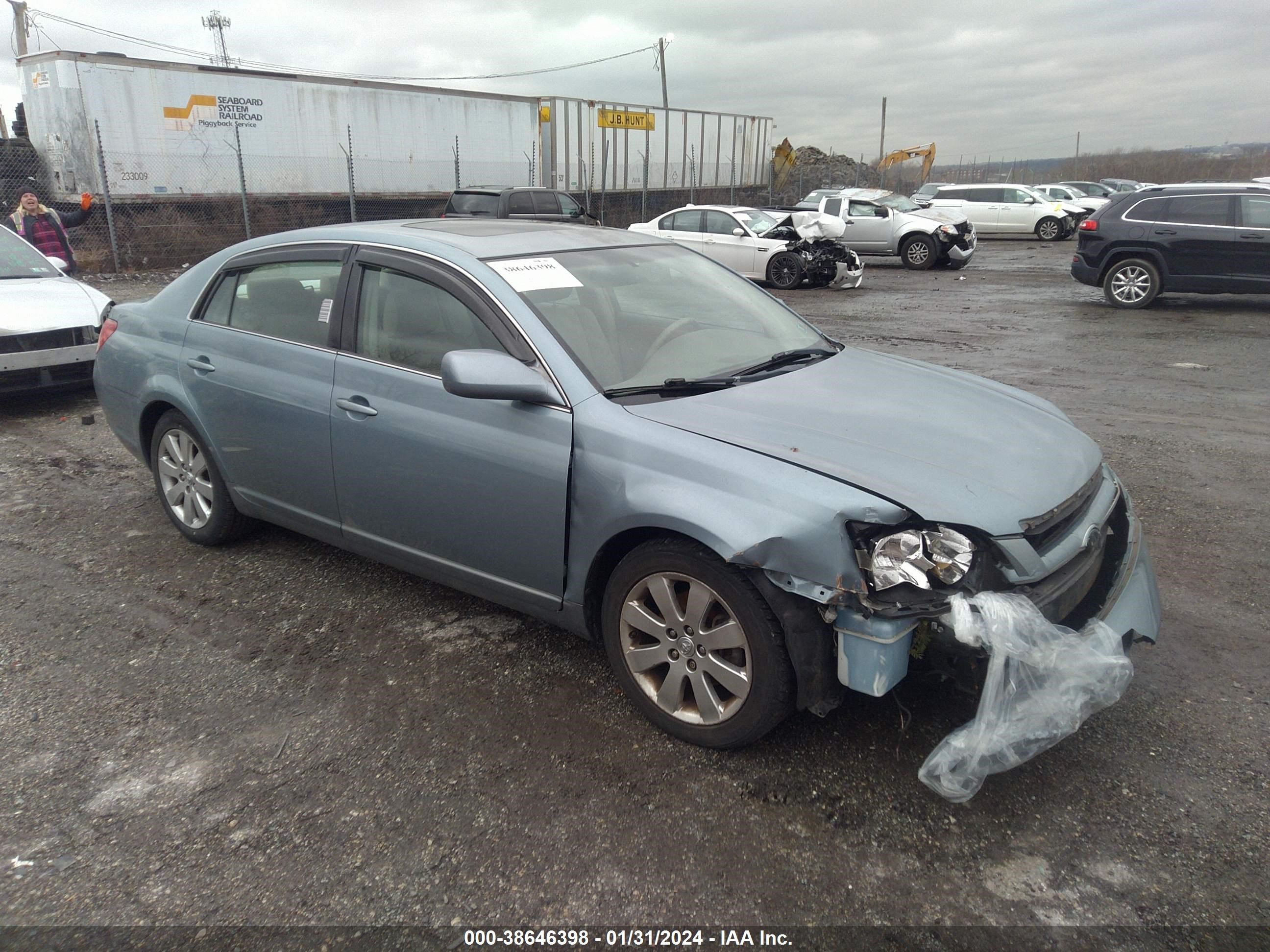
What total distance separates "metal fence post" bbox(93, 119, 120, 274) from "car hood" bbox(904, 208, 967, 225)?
54.1 feet

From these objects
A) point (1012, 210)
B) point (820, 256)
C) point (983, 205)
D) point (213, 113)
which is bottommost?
point (820, 256)

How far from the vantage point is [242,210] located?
18.1 meters

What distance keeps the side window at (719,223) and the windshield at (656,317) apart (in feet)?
41.7

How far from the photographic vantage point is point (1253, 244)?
1168 centimetres

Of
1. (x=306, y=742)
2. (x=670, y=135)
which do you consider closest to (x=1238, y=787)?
(x=306, y=742)

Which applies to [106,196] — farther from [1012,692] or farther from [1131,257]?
[1012,692]

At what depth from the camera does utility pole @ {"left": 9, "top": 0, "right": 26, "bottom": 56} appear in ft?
109

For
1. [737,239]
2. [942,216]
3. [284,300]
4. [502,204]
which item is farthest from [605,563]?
[942,216]

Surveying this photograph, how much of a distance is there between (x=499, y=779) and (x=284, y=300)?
2434 millimetres

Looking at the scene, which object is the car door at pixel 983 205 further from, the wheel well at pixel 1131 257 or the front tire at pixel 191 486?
the front tire at pixel 191 486

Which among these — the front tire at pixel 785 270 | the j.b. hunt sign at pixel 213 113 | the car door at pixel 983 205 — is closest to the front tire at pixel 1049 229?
the car door at pixel 983 205

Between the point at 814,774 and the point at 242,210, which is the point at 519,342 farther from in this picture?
the point at 242,210

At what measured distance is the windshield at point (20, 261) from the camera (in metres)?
7.78

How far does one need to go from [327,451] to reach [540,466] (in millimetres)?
1149
